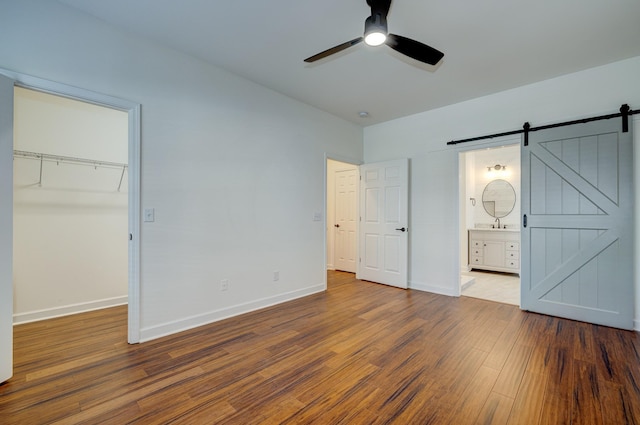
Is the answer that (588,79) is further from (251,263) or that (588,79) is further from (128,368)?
(128,368)

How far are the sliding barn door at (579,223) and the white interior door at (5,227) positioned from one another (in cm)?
504

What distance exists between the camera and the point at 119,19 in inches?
94.4

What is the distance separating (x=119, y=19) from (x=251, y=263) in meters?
2.68

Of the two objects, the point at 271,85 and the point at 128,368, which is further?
the point at 271,85

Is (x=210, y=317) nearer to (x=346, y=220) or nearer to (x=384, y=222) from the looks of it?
(x=384, y=222)

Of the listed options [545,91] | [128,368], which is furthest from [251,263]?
[545,91]

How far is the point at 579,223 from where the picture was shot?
3.21 metres

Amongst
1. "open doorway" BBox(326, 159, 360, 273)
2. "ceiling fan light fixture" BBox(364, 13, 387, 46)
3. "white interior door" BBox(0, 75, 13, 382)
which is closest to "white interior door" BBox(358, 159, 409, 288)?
"open doorway" BBox(326, 159, 360, 273)

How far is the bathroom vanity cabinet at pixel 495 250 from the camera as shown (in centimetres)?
549

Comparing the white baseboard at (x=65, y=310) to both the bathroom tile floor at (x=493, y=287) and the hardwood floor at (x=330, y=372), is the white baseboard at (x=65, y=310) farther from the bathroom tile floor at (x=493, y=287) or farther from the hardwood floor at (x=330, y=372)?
the bathroom tile floor at (x=493, y=287)

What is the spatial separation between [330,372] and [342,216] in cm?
405

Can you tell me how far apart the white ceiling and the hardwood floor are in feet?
9.36

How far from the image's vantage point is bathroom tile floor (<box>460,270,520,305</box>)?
4121mm

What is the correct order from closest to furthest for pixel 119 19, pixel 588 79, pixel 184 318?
A: pixel 119 19
pixel 184 318
pixel 588 79
